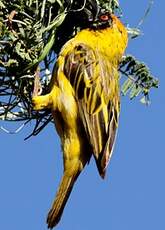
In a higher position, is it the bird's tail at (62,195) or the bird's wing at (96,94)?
the bird's wing at (96,94)

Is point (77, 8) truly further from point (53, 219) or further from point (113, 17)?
point (53, 219)

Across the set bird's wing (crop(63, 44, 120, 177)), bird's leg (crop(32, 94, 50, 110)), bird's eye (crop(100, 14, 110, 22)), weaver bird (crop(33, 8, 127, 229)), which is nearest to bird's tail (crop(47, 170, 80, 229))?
weaver bird (crop(33, 8, 127, 229))

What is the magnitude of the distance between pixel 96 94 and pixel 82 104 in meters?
0.07

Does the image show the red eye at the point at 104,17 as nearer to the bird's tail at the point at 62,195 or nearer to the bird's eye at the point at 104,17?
the bird's eye at the point at 104,17

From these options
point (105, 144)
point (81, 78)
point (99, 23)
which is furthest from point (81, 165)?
point (99, 23)

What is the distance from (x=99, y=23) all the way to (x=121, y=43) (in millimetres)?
103

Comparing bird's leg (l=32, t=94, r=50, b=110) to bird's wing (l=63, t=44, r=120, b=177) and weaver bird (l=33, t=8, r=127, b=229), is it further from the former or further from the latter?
bird's wing (l=63, t=44, r=120, b=177)

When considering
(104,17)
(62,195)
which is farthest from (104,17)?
(62,195)

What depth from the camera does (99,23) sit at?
9.75 ft

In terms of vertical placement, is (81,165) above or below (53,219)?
above

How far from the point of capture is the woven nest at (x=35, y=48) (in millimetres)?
2559

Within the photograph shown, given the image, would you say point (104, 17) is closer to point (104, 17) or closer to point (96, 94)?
point (104, 17)

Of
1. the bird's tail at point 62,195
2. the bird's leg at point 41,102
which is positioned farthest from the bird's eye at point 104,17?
the bird's tail at point 62,195

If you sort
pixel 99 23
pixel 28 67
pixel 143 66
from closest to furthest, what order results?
pixel 28 67
pixel 143 66
pixel 99 23
